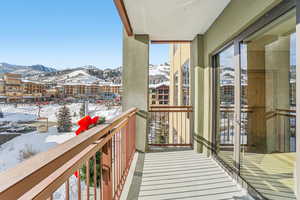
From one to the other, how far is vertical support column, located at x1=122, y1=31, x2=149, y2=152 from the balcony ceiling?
11.2 inches

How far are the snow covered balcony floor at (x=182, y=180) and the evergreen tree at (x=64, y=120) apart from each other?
48.5 inches

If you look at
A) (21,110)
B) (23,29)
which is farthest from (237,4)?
(23,29)

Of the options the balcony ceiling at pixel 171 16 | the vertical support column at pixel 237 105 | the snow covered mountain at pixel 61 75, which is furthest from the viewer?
the snow covered mountain at pixel 61 75

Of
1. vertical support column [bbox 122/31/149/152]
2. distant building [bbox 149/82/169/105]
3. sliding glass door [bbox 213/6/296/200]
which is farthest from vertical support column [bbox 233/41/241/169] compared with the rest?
distant building [bbox 149/82/169/105]

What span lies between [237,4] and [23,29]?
6.03 m

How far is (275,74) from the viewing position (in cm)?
204

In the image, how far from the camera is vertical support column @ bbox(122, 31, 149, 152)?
14.6 feet

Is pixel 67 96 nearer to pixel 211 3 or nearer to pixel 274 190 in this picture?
pixel 211 3

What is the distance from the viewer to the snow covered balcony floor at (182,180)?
2.52 meters

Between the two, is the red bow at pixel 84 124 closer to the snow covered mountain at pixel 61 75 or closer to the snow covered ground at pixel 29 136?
the snow covered ground at pixel 29 136

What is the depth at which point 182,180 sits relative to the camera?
2.95 meters

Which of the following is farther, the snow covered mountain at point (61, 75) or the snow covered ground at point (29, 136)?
the snow covered mountain at point (61, 75)

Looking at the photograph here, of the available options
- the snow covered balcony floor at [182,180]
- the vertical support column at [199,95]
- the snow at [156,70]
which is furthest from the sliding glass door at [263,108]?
the snow at [156,70]

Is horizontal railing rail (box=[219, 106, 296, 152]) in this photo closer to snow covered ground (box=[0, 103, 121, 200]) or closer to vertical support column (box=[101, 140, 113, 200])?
vertical support column (box=[101, 140, 113, 200])
